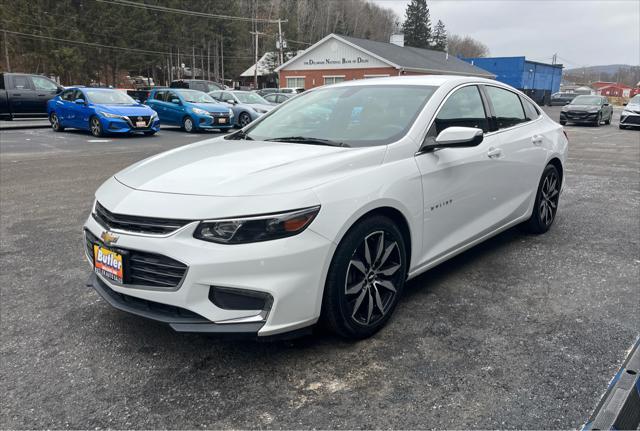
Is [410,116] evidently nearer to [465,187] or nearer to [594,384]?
[465,187]

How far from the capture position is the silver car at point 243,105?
19250 millimetres

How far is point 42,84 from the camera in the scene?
736 inches

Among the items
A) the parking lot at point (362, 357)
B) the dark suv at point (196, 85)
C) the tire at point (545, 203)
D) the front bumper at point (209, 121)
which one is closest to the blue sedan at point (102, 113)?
the front bumper at point (209, 121)

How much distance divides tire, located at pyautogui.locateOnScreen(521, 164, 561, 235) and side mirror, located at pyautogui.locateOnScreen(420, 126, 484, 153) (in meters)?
1.98

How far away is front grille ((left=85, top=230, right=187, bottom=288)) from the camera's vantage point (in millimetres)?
2506

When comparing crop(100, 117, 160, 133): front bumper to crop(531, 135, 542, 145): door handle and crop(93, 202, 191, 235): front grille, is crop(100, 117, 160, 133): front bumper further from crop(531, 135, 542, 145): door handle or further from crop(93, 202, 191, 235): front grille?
crop(93, 202, 191, 235): front grille

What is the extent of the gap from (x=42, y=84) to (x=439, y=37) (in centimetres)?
7885

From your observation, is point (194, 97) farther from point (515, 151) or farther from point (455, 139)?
point (455, 139)

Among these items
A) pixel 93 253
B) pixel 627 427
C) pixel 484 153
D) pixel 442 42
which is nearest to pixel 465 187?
pixel 484 153

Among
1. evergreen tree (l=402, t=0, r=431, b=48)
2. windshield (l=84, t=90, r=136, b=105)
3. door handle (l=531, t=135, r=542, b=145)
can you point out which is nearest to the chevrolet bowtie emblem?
door handle (l=531, t=135, r=542, b=145)

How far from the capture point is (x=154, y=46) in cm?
5294

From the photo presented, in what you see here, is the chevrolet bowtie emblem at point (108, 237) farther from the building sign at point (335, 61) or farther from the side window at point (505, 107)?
the building sign at point (335, 61)

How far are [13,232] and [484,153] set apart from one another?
4752mm

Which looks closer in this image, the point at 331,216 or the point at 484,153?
the point at 331,216
